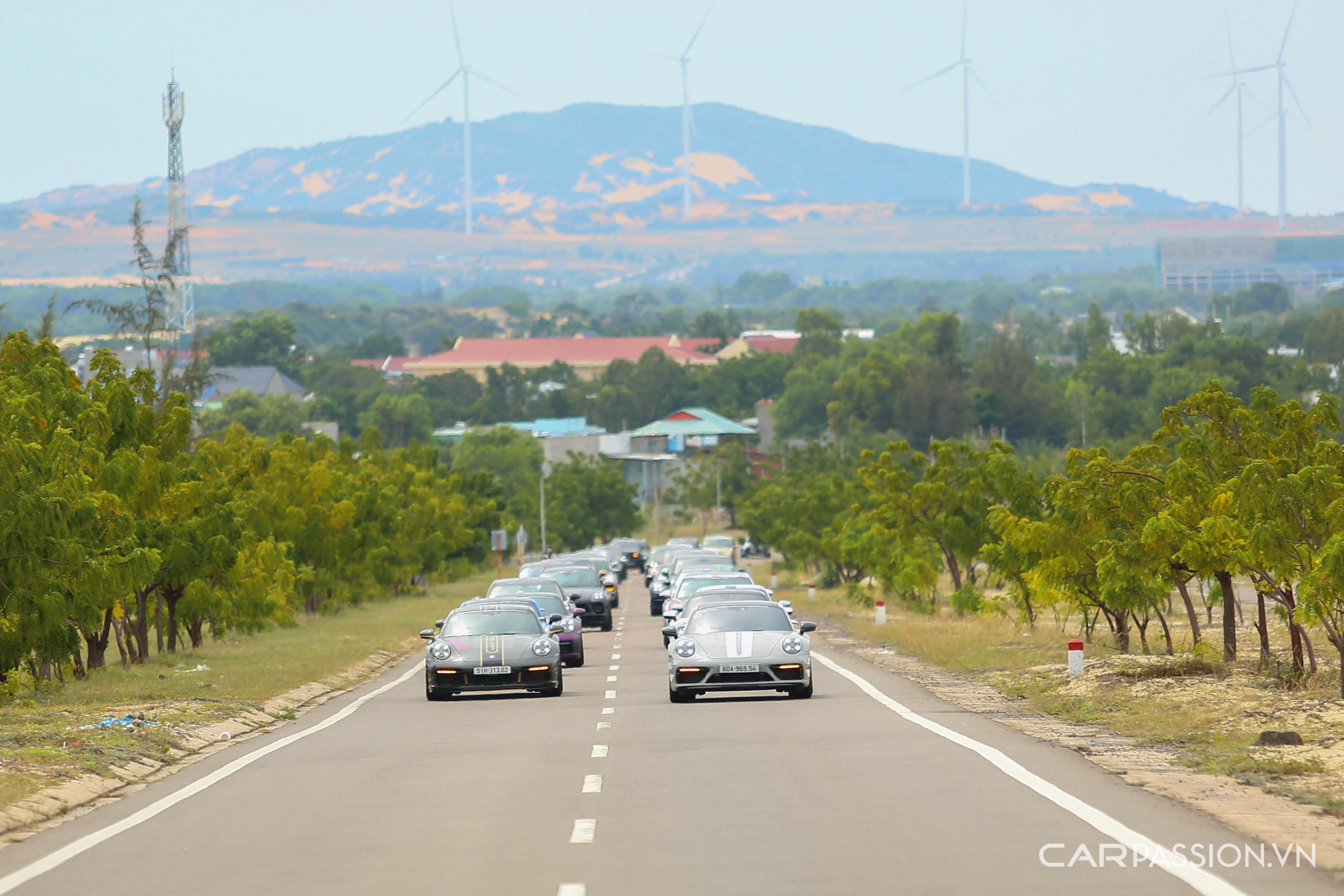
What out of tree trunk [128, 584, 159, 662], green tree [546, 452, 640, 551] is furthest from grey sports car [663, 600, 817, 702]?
green tree [546, 452, 640, 551]

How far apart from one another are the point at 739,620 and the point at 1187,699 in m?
5.57

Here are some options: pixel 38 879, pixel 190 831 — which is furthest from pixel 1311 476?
pixel 38 879

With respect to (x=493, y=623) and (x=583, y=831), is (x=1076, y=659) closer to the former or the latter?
(x=493, y=623)

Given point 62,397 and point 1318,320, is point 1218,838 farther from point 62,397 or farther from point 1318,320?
point 1318,320

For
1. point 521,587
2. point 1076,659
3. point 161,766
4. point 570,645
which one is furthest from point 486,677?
point 521,587

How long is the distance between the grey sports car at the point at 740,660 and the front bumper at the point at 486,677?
6.05 feet

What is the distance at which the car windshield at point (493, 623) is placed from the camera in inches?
941

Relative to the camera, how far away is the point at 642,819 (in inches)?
460

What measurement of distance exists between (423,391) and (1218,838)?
191 m

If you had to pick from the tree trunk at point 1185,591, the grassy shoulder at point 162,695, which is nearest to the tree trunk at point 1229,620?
the tree trunk at point 1185,591

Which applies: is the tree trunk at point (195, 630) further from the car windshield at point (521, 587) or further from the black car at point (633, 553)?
the black car at point (633, 553)

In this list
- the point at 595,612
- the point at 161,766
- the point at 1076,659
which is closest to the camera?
the point at 161,766

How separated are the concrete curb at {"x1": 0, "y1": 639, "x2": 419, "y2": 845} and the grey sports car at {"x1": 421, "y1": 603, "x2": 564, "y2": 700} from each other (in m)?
1.76

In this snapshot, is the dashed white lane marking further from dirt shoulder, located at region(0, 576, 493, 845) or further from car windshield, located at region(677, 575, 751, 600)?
car windshield, located at region(677, 575, 751, 600)
